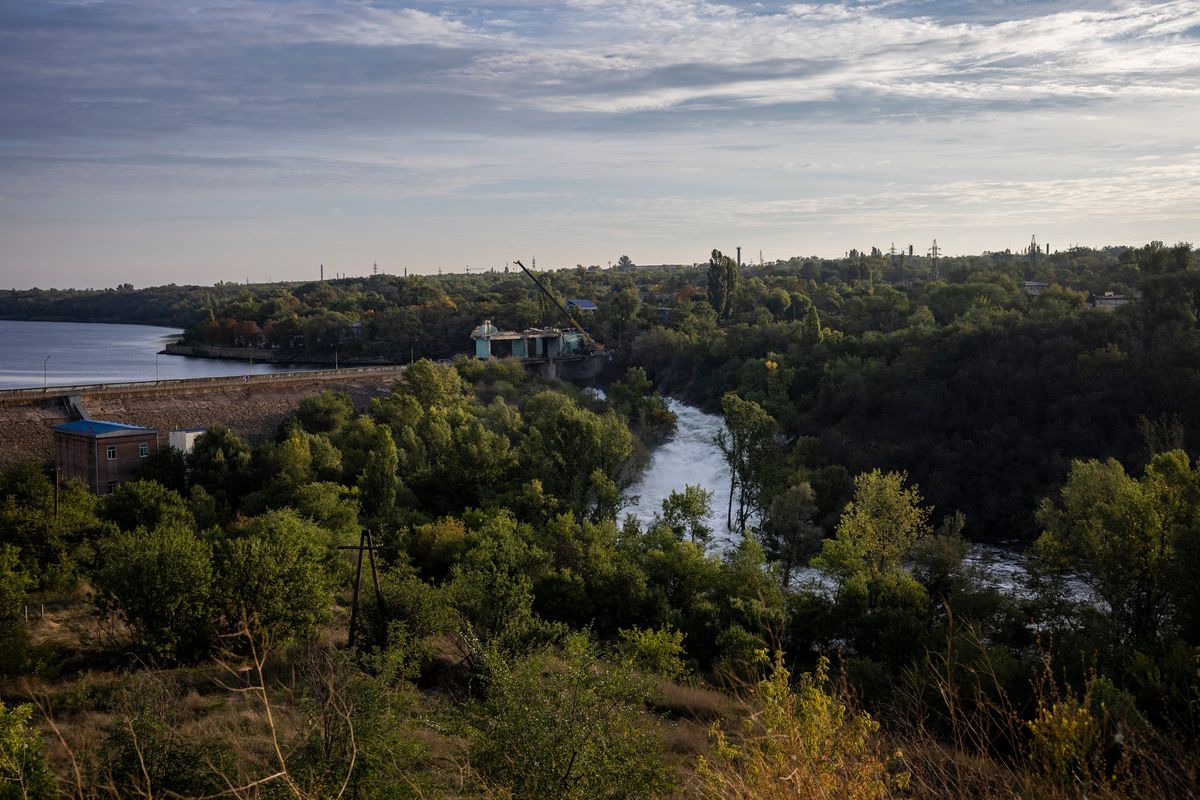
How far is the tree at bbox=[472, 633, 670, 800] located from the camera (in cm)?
887

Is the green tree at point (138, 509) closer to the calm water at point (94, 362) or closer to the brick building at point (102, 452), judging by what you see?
the brick building at point (102, 452)

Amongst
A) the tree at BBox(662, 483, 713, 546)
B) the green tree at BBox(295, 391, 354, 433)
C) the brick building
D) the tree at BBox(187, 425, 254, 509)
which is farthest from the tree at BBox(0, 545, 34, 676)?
the green tree at BBox(295, 391, 354, 433)

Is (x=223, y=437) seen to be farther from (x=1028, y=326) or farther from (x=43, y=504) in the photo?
(x=1028, y=326)

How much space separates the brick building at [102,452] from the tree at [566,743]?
2917 cm

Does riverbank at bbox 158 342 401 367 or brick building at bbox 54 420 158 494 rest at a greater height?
riverbank at bbox 158 342 401 367

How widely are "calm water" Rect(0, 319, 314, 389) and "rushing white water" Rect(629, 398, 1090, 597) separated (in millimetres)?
33436

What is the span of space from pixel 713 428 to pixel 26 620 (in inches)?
1492

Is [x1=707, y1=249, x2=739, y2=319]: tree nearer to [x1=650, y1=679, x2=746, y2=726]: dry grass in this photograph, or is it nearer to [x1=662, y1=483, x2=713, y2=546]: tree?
[x1=662, y1=483, x2=713, y2=546]: tree

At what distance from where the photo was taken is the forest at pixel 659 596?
8.86 m

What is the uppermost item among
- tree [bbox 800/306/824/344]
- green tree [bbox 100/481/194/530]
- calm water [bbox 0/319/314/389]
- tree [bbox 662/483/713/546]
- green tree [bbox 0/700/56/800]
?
tree [bbox 800/306/824/344]

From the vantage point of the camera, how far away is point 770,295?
78062 mm

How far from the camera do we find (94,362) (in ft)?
276

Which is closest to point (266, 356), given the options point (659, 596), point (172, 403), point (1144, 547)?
point (172, 403)

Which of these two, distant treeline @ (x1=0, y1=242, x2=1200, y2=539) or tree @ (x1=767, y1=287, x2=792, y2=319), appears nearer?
distant treeline @ (x1=0, y1=242, x2=1200, y2=539)
